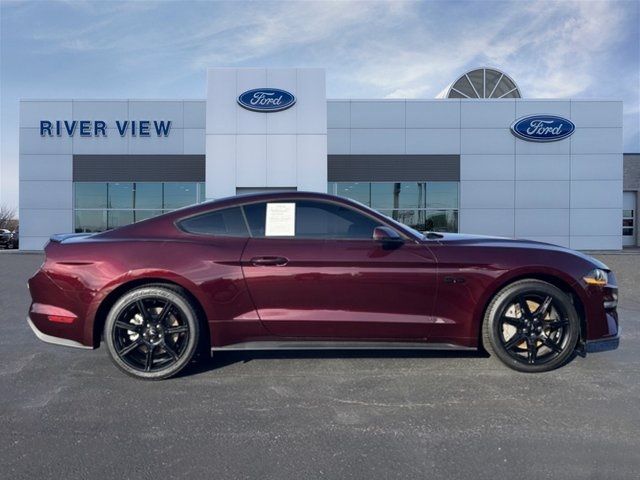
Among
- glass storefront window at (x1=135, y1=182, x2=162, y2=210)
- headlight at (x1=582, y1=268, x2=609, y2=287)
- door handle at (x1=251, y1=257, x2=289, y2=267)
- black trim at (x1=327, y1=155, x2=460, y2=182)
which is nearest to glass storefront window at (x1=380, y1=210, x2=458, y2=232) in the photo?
black trim at (x1=327, y1=155, x2=460, y2=182)

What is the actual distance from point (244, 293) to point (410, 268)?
1355 mm

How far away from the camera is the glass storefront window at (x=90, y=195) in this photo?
20.1 metres

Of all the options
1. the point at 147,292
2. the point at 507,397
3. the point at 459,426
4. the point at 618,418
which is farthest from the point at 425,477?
the point at 147,292

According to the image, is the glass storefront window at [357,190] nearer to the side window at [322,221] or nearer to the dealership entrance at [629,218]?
the side window at [322,221]

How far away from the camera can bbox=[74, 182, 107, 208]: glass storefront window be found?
2012cm

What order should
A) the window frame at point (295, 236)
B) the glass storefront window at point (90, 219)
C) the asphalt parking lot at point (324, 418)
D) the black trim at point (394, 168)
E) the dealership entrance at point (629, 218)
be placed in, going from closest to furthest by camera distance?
the asphalt parking lot at point (324, 418) → the window frame at point (295, 236) → the black trim at point (394, 168) → the glass storefront window at point (90, 219) → the dealership entrance at point (629, 218)

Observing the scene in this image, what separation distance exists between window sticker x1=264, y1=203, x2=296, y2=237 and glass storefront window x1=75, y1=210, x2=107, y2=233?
64.1 feet

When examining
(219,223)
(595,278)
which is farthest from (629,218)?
(219,223)

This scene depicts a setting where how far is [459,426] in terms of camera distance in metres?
2.70

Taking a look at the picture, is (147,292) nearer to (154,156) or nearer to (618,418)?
(618,418)

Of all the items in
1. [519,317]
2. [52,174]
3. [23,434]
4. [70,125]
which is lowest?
[23,434]

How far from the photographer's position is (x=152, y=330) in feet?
11.2

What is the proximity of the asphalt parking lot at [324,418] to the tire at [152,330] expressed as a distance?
0.50 feet

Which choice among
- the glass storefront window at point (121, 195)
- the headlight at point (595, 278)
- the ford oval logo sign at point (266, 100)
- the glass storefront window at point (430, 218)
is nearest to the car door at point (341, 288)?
the headlight at point (595, 278)
